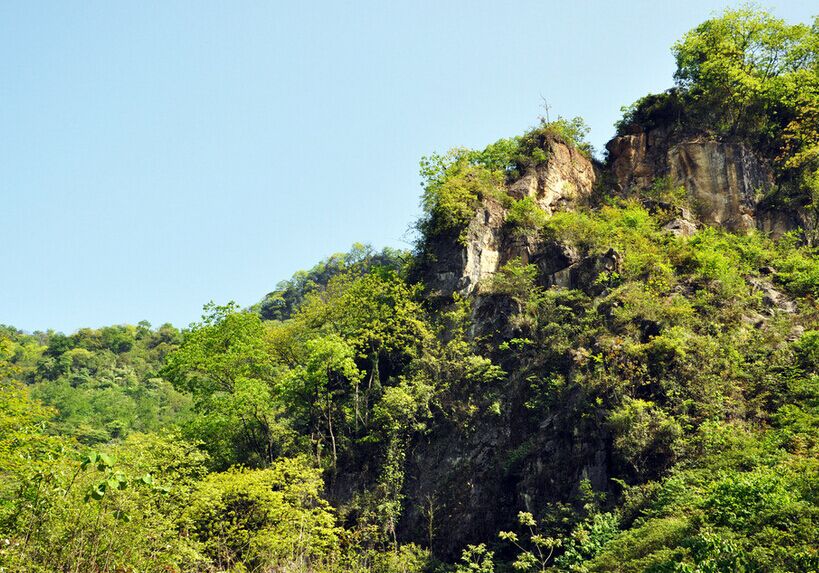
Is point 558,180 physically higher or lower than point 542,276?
higher

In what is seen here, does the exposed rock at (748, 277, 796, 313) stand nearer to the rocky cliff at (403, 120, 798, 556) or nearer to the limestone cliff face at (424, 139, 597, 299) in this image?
the rocky cliff at (403, 120, 798, 556)

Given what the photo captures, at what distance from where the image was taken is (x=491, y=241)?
86.0 ft

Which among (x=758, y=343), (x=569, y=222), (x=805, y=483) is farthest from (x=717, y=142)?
(x=805, y=483)

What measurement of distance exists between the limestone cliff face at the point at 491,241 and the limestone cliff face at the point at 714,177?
321 cm

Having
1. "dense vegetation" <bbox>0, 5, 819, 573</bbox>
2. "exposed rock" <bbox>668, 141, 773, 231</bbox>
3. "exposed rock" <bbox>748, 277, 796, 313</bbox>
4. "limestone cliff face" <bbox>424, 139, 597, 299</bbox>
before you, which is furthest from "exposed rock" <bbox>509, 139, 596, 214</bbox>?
"exposed rock" <bbox>748, 277, 796, 313</bbox>

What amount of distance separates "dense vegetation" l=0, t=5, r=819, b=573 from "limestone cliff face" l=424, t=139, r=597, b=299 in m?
0.44

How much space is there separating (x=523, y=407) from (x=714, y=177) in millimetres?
13970

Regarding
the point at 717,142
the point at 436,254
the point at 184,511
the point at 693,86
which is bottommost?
the point at 184,511

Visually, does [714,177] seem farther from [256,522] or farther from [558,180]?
[256,522]

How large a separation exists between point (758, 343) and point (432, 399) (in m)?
9.94

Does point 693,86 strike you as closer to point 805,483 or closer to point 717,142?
point 717,142

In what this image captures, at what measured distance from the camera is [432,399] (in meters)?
22.4

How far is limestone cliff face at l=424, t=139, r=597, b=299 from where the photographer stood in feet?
83.0

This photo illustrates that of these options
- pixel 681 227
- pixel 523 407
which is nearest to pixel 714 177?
pixel 681 227
